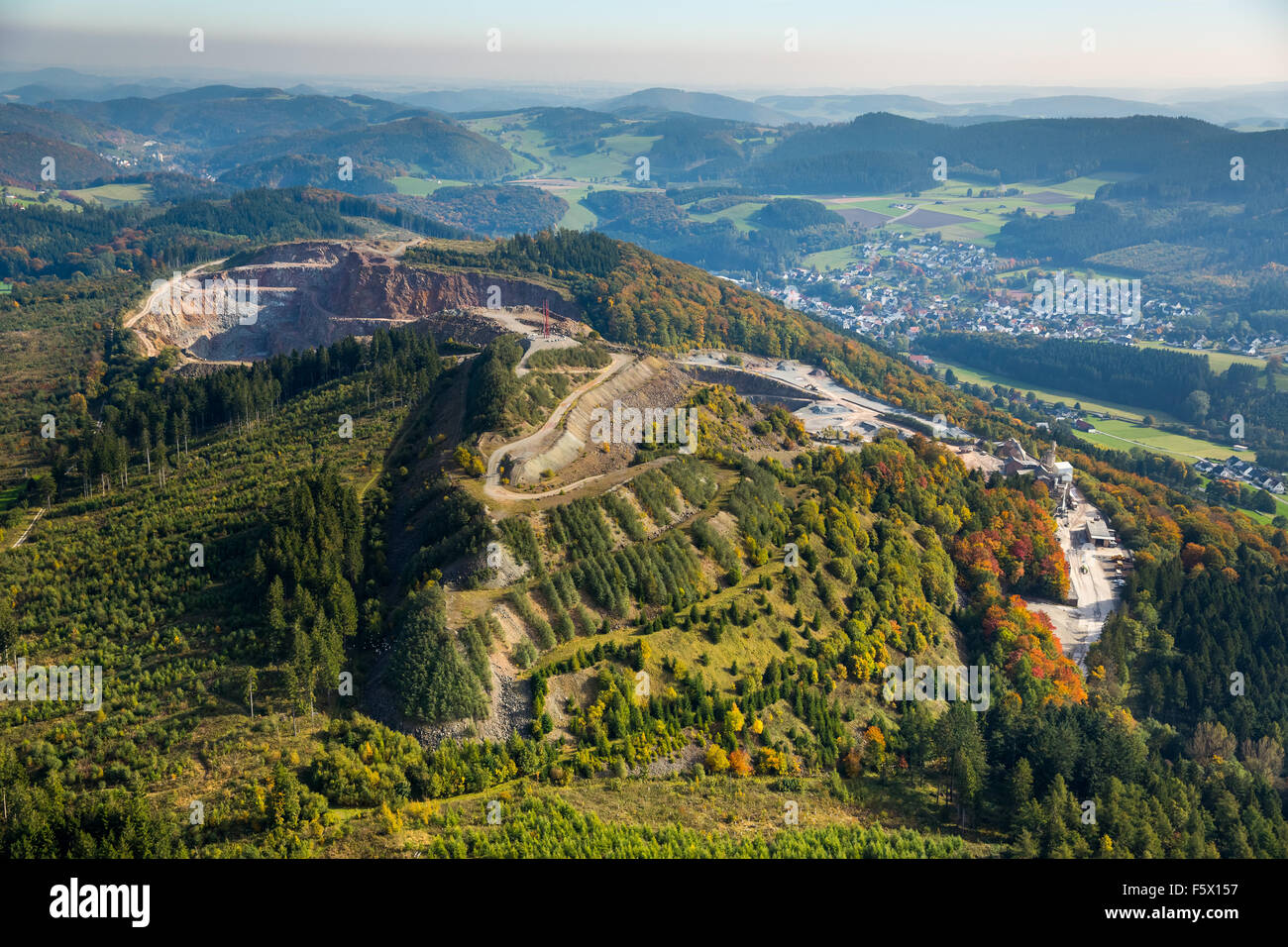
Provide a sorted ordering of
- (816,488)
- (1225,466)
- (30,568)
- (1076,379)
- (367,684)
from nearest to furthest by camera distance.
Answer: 1. (367,684)
2. (30,568)
3. (816,488)
4. (1225,466)
5. (1076,379)

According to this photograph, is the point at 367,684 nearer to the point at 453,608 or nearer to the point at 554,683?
the point at 453,608

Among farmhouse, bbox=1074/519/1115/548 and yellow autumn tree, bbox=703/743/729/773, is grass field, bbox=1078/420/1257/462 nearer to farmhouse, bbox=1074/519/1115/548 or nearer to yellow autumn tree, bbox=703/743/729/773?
farmhouse, bbox=1074/519/1115/548

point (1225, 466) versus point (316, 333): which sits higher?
point (316, 333)

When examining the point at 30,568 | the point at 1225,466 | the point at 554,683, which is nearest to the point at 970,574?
the point at 554,683

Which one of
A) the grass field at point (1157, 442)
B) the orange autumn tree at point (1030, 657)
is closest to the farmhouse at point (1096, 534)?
the orange autumn tree at point (1030, 657)

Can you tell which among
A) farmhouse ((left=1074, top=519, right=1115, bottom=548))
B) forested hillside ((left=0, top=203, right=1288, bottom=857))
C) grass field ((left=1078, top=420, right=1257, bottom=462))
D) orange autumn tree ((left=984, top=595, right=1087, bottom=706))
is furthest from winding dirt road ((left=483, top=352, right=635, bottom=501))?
grass field ((left=1078, top=420, right=1257, bottom=462))

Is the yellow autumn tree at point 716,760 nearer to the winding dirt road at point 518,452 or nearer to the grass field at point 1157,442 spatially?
the winding dirt road at point 518,452
